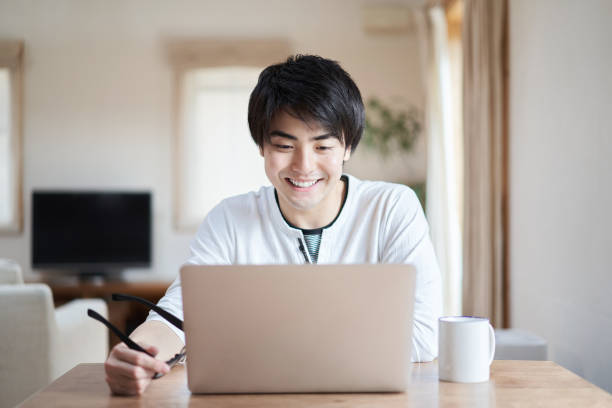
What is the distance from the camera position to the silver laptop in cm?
85

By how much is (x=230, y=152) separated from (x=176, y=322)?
412cm

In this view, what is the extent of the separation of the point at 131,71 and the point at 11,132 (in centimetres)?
105

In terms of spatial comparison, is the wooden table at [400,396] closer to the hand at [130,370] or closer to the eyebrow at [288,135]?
the hand at [130,370]

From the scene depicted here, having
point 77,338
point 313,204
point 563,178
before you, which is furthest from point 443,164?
point 313,204

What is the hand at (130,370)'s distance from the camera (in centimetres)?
91

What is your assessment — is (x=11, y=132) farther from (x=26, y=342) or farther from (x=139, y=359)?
(x=139, y=359)

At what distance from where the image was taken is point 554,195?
2.39 metres

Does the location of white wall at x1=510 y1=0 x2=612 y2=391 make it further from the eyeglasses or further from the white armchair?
the white armchair

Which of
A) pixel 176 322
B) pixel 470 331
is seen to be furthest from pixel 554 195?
pixel 176 322

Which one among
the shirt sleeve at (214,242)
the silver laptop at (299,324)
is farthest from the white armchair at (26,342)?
the silver laptop at (299,324)

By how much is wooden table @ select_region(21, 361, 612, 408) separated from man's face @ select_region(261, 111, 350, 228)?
534 millimetres

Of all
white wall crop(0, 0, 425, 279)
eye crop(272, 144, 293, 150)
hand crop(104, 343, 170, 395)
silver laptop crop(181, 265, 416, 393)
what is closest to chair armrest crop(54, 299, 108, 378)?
eye crop(272, 144, 293, 150)

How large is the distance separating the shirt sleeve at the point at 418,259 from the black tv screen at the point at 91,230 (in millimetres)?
3660

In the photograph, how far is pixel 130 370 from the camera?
91 centimetres
